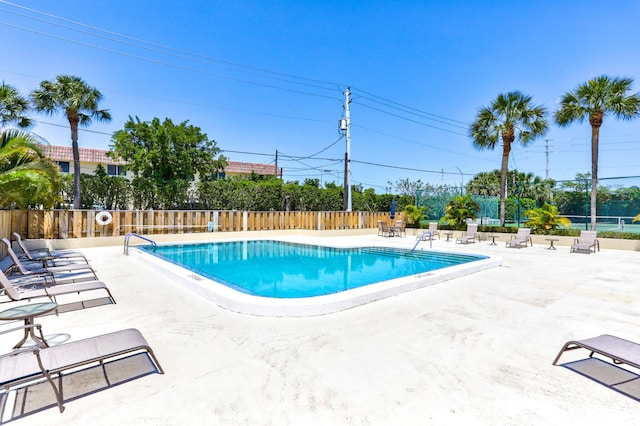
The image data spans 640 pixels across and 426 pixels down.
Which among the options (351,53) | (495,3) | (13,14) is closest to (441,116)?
(351,53)

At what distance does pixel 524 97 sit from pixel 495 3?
4.59m

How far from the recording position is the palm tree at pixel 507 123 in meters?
16.8

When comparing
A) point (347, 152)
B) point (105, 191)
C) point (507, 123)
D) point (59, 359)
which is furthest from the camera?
point (347, 152)

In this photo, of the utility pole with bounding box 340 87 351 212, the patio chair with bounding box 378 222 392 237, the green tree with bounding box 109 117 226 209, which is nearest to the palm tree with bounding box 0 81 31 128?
the green tree with bounding box 109 117 226 209

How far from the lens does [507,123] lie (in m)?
17.0

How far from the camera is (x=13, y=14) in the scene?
47.2 ft

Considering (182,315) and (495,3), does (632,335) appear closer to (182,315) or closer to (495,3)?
(182,315)

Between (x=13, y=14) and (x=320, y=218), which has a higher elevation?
(x=13, y=14)

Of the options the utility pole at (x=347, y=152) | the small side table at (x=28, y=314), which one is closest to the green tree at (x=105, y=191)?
the utility pole at (x=347, y=152)

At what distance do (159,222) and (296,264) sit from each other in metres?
7.90

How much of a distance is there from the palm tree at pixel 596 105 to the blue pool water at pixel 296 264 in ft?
29.0

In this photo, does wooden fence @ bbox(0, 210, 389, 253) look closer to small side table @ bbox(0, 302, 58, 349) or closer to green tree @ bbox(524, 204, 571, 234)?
small side table @ bbox(0, 302, 58, 349)

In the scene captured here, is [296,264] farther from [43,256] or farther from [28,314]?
[28,314]

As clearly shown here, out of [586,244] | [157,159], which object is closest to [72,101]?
[157,159]
